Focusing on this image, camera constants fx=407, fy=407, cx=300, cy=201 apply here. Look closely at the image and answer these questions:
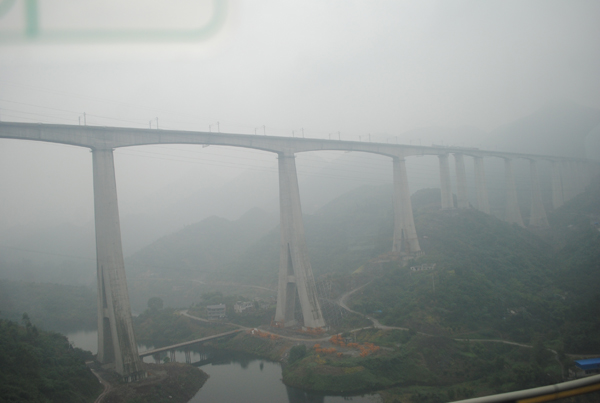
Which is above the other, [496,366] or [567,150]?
[567,150]

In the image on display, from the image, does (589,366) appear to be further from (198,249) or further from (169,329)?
(198,249)

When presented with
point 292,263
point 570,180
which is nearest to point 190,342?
point 292,263

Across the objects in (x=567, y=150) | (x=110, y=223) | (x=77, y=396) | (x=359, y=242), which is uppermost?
(x=567, y=150)

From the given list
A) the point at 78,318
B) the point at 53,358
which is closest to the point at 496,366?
the point at 53,358

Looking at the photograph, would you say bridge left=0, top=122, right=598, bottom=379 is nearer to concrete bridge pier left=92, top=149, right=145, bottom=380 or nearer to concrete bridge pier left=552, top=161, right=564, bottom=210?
concrete bridge pier left=92, top=149, right=145, bottom=380

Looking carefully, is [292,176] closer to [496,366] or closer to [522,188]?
Result: [496,366]

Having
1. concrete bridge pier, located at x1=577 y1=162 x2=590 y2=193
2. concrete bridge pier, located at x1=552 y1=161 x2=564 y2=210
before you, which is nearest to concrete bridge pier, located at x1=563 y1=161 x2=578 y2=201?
concrete bridge pier, located at x1=577 y1=162 x2=590 y2=193

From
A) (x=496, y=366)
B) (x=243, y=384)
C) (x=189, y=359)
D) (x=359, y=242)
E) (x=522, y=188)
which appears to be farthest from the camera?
(x=522, y=188)
